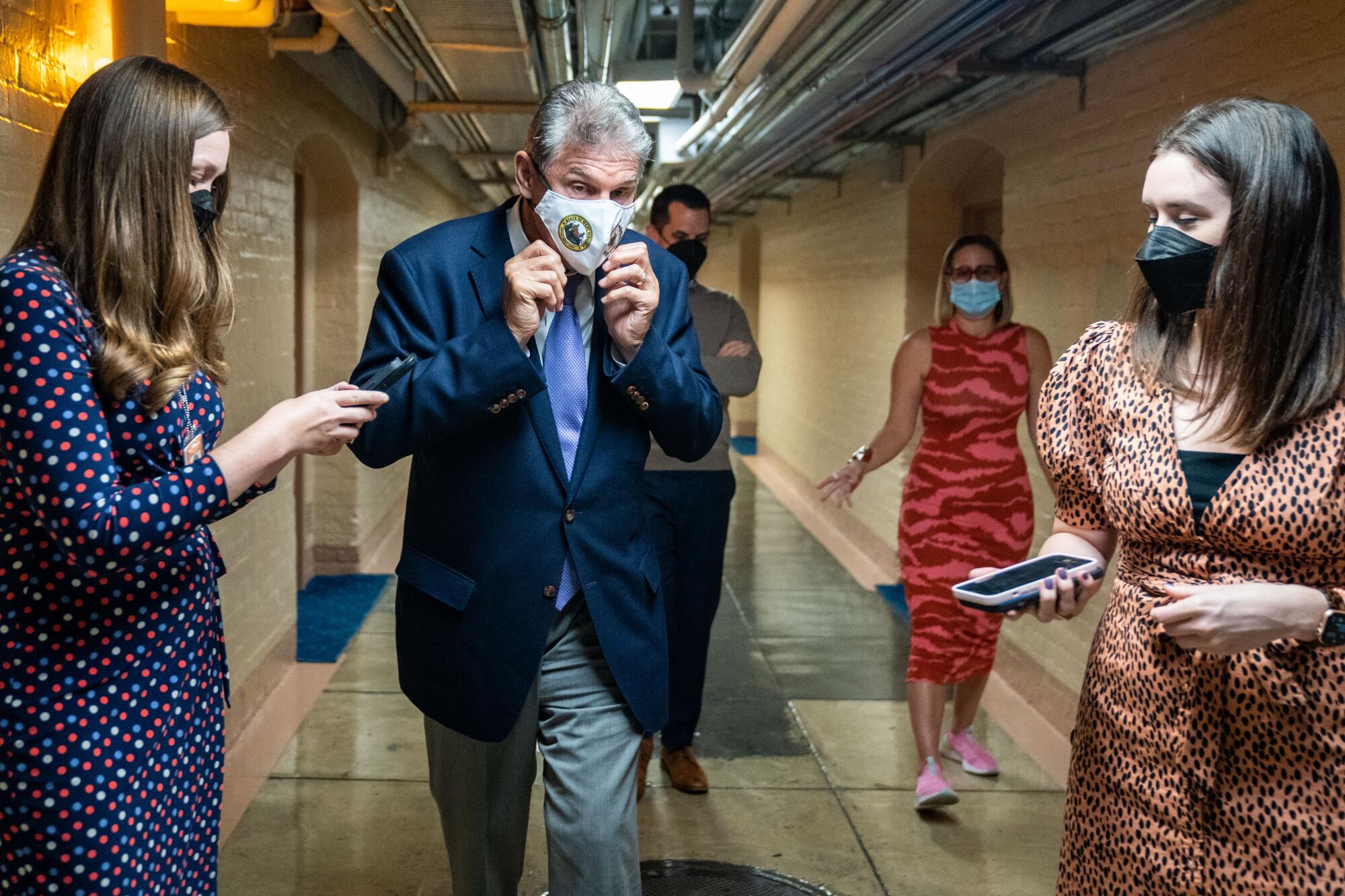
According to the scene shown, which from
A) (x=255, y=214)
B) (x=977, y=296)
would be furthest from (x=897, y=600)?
(x=255, y=214)

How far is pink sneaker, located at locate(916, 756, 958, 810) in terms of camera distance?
12.4 ft

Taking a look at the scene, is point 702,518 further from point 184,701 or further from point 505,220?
point 184,701

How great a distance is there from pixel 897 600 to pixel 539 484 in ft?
16.2

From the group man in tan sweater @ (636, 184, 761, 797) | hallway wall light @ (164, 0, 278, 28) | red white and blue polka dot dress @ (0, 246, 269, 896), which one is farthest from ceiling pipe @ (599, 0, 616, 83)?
red white and blue polka dot dress @ (0, 246, 269, 896)

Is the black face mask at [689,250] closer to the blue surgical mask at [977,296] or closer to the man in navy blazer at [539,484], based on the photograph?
the blue surgical mask at [977,296]

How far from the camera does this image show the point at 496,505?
2.16 metres

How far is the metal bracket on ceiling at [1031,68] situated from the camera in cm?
451

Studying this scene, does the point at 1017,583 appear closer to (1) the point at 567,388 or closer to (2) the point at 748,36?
(1) the point at 567,388

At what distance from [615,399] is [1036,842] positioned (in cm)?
223

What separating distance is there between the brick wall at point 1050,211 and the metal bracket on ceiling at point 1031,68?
6cm

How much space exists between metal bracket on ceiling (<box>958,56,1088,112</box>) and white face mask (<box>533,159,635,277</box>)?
278cm

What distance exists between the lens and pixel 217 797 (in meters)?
1.87

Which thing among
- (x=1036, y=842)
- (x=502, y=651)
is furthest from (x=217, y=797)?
(x=1036, y=842)

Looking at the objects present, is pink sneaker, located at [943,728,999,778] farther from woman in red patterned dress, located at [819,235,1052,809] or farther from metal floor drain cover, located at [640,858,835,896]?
metal floor drain cover, located at [640,858,835,896]
